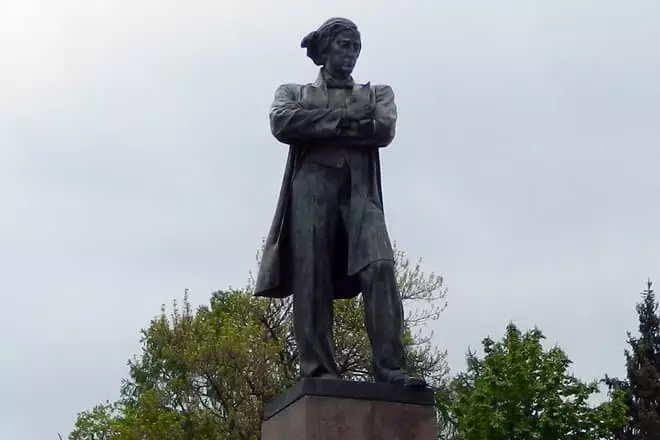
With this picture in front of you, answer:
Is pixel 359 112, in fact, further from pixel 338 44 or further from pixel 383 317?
pixel 383 317

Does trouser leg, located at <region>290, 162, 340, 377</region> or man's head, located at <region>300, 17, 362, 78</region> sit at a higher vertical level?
man's head, located at <region>300, 17, 362, 78</region>

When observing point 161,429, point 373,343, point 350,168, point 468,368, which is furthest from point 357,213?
point 468,368

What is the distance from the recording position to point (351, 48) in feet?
29.5

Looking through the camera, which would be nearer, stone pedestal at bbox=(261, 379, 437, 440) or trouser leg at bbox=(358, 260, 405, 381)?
stone pedestal at bbox=(261, 379, 437, 440)

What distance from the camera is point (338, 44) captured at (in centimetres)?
896

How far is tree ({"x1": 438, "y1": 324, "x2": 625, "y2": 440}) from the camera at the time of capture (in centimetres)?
2881

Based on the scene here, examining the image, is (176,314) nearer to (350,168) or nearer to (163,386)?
(163,386)

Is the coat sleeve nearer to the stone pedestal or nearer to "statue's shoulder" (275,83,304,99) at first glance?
"statue's shoulder" (275,83,304,99)

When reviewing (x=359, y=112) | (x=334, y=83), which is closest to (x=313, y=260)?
(x=359, y=112)

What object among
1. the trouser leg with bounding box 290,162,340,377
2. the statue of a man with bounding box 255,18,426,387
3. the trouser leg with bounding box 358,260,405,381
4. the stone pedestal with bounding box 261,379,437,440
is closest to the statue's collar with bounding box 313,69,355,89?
the statue of a man with bounding box 255,18,426,387

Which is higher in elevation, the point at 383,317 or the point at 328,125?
the point at 328,125

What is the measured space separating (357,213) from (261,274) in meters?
0.85

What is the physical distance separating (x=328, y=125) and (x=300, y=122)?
207mm

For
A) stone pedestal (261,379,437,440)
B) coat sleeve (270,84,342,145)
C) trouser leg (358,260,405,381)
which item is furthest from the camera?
coat sleeve (270,84,342,145)
